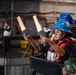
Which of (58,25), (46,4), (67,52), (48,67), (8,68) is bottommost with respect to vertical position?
(8,68)

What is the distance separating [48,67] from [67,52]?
0.23m

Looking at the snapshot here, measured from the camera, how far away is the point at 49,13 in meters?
8.93

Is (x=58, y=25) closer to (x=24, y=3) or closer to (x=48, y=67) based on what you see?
(x=48, y=67)

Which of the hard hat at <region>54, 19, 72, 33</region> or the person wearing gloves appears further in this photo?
the hard hat at <region>54, 19, 72, 33</region>

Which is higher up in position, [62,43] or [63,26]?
[63,26]

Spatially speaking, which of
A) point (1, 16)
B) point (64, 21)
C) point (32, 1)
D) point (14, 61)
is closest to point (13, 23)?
point (1, 16)

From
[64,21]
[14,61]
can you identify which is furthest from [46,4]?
[64,21]

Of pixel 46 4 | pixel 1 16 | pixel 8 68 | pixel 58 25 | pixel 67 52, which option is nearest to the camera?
pixel 67 52

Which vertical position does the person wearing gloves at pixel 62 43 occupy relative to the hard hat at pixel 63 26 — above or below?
below

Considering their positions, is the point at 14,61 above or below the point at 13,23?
below

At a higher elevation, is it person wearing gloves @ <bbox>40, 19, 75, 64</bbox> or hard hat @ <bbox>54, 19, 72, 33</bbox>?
hard hat @ <bbox>54, 19, 72, 33</bbox>

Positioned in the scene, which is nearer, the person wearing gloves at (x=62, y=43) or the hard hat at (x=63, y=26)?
the person wearing gloves at (x=62, y=43)

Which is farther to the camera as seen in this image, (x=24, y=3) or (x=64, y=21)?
(x=24, y=3)

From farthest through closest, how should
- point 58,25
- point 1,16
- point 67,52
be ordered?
1. point 1,16
2. point 58,25
3. point 67,52
